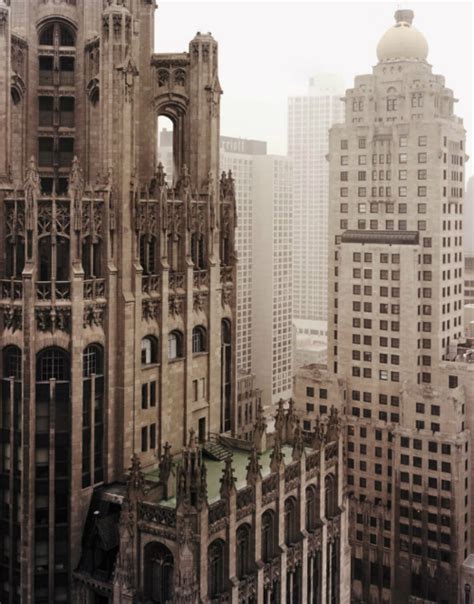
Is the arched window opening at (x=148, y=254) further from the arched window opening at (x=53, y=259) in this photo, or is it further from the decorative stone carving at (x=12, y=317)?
the decorative stone carving at (x=12, y=317)

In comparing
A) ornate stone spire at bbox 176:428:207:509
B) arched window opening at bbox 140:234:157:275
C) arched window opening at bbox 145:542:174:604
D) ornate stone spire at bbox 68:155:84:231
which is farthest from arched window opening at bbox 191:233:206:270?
arched window opening at bbox 145:542:174:604

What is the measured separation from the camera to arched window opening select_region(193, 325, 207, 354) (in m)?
78.6

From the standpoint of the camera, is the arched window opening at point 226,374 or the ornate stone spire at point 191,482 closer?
the ornate stone spire at point 191,482

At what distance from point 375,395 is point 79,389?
77335 mm

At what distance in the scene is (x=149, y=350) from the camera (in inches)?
2879

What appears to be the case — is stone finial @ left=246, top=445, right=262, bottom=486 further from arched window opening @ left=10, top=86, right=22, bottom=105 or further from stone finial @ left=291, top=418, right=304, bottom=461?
arched window opening @ left=10, top=86, right=22, bottom=105

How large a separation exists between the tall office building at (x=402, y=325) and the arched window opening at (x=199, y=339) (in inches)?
2321

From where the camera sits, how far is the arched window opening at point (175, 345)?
7531 centimetres

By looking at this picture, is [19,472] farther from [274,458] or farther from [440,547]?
[440,547]

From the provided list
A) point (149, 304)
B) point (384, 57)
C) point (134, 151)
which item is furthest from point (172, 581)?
point (384, 57)

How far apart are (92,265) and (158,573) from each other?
23.9 metres

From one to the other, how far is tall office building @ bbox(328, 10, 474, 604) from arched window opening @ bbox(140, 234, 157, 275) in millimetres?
67585

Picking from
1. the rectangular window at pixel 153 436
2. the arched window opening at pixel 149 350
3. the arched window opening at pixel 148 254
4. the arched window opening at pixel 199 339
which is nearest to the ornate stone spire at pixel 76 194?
the arched window opening at pixel 148 254

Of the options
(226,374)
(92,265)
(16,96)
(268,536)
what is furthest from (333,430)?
(16,96)
